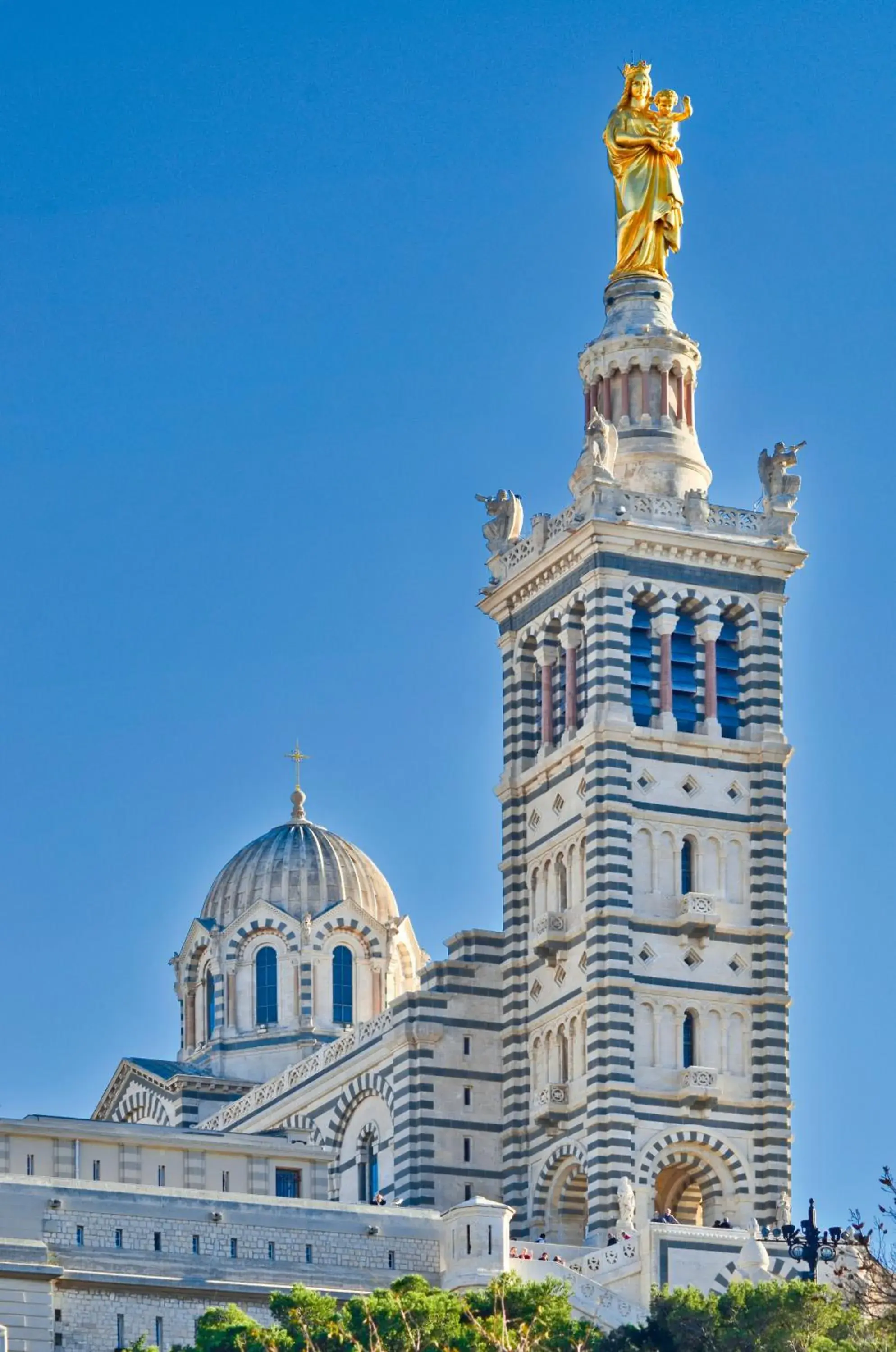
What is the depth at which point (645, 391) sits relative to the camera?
9794 centimetres

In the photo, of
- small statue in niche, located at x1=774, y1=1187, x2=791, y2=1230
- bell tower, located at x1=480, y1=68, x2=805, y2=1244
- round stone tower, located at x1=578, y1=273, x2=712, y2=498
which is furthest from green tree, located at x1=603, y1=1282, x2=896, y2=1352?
round stone tower, located at x1=578, y1=273, x2=712, y2=498

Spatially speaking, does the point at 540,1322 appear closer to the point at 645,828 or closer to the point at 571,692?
the point at 645,828

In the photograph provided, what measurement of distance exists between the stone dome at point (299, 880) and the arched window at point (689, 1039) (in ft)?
73.1

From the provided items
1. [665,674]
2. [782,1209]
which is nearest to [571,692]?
[665,674]

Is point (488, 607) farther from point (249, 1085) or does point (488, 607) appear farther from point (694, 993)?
point (249, 1085)

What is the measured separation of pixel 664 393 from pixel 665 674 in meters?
7.40

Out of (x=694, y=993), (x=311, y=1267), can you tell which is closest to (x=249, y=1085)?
(x=694, y=993)

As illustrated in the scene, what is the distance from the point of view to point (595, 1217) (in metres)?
89.2

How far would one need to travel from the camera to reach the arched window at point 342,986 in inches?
4407

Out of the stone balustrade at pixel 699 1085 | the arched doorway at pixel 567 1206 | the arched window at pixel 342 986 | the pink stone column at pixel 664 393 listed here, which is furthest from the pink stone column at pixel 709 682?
the arched window at pixel 342 986

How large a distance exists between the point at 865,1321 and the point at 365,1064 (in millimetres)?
24312

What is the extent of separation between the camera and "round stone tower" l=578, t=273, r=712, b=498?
317ft

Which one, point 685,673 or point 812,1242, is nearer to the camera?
point 812,1242

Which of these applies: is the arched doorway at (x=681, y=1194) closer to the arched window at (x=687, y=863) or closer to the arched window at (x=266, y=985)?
the arched window at (x=687, y=863)
